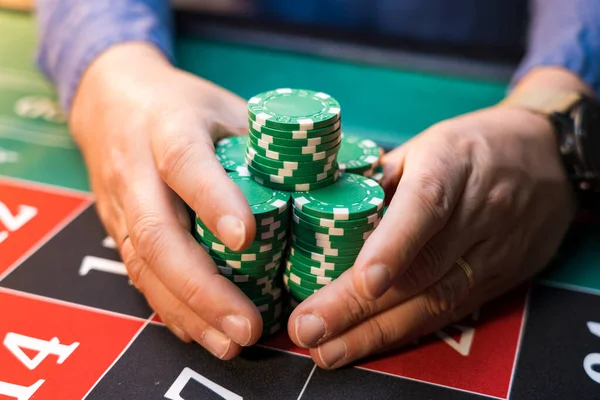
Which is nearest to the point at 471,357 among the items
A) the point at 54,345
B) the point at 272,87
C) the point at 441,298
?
the point at 441,298

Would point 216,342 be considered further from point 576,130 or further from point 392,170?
point 576,130

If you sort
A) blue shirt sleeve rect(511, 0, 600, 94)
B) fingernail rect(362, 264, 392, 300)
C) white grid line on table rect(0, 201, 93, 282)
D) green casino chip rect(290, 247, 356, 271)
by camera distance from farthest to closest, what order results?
blue shirt sleeve rect(511, 0, 600, 94) < white grid line on table rect(0, 201, 93, 282) < green casino chip rect(290, 247, 356, 271) < fingernail rect(362, 264, 392, 300)

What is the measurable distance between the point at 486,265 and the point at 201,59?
1.52 meters

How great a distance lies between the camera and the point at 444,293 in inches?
64.8

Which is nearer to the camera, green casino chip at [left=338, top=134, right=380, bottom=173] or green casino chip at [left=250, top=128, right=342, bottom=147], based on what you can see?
green casino chip at [left=250, top=128, right=342, bottom=147]

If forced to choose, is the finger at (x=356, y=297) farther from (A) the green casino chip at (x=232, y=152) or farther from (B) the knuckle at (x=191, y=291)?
(A) the green casino chip at (x=232, y=152)

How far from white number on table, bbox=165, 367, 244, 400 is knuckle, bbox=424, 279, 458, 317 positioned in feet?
1.65

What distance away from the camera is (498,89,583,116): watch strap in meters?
A: 2.10

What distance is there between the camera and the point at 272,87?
8.59 feet

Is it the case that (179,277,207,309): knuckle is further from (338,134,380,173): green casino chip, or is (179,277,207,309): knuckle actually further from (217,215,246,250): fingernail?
(338,134,380,173): green casino chip

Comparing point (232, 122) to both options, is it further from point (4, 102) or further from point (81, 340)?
point (4, 102)

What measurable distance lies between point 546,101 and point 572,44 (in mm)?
379

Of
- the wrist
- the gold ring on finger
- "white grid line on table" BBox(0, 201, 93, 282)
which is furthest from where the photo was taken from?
the wrist

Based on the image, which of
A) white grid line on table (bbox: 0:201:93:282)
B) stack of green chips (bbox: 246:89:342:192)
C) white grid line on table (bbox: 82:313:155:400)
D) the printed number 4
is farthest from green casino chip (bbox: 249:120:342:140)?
white grid line on table (bbox: 0:201:93:282)
